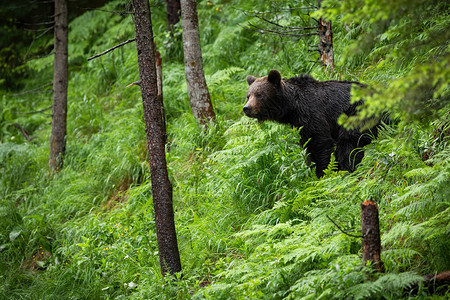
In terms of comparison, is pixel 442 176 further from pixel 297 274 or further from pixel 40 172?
pixel 40 172

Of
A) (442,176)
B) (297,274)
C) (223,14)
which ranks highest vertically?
(223,14)

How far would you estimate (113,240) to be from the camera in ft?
22.7

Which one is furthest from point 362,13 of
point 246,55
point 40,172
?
point 40,172

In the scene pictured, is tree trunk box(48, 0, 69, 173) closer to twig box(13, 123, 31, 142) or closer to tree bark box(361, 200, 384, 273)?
twig box(13, 123, 31, 142)

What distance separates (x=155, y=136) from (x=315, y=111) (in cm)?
249

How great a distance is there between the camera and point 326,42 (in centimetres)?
741

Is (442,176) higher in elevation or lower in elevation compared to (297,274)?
higher

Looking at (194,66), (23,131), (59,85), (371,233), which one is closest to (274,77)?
(194,66)

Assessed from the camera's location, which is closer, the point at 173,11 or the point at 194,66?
the point at 194,66

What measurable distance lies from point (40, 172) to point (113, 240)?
439 cm

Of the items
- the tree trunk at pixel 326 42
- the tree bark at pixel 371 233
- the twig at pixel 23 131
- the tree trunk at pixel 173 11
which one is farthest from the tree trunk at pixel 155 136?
the twig at pixel 23 131

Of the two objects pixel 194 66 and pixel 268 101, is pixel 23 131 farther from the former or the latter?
pixel 268 101

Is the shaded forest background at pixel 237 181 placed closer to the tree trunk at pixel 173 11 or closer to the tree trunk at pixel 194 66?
the tree trunk at pixel 194 66

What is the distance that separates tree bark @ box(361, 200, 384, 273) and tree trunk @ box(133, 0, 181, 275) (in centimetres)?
248
